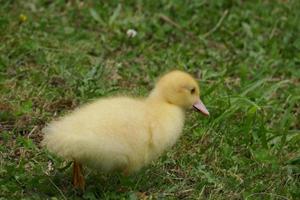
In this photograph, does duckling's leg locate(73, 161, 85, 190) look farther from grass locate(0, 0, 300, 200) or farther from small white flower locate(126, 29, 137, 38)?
small white flower locate(126, 29, 137, 38)

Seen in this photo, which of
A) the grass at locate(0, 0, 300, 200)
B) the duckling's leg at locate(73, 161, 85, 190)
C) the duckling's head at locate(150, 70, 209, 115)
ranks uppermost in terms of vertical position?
the duckling's head at locate(150, 70, 209, 115)

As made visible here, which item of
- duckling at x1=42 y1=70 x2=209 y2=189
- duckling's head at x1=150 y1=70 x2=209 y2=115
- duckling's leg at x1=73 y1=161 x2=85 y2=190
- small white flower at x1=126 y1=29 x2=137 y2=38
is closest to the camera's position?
duckling at x1=42 y1=70 x2=209 y2=189

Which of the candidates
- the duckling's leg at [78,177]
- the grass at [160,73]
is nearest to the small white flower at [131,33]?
the grass at [160,73]

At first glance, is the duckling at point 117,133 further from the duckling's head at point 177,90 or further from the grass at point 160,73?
the grass at point 160,73

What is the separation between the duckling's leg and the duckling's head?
0.56 meters

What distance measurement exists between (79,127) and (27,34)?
229 centimetres

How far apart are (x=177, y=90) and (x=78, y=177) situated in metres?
0.68

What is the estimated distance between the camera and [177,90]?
3.95 m

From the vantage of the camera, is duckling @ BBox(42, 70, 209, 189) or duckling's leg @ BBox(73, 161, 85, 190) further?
duckling's leg @ BBox(73, 161, 85, 190)

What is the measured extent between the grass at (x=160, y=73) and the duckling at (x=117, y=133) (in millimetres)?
233

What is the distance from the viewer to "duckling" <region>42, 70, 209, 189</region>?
3.39 metres

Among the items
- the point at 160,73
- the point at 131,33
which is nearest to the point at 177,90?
the point at 160,73

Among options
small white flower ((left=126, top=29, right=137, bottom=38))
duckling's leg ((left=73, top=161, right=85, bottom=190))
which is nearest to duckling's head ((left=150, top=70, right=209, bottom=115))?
duckling's leg ((left=73, top=161, right=85, bottom=190))

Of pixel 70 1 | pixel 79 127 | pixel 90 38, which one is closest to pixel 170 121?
pixel 79 127
